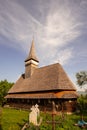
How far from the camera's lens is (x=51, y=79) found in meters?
29.4

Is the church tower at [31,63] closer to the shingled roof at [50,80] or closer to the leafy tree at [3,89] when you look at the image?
the shingled roof at [50,80]

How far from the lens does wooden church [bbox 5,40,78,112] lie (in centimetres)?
2595

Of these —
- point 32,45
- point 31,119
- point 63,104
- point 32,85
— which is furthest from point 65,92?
point 32,45

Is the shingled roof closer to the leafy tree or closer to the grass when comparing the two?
the grass

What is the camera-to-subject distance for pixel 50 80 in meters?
29.3

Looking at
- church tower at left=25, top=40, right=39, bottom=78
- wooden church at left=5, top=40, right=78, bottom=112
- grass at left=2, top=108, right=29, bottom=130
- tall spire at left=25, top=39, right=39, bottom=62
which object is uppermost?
tall spire at left=25, top=39, right=39, bottom=62

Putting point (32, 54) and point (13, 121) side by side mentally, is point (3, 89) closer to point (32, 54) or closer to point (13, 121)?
point (32, 54)

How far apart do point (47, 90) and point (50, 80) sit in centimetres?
232

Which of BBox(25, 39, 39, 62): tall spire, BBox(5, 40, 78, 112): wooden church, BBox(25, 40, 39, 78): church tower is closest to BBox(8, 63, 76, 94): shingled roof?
BBox(5, 40, 78, 112): wooden church

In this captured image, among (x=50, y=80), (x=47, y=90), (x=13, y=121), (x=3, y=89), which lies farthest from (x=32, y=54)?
(x=13, y=121)

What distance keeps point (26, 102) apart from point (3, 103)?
14703 millimetres

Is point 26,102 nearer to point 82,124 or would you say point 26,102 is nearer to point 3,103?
point 3,103

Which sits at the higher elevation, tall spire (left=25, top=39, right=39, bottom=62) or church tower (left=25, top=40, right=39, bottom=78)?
tall spire (left=25, top=39, right=39, bottom=62)

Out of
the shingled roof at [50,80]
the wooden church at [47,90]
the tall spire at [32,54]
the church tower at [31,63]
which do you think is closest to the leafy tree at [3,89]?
the wooden church at [47,90]
